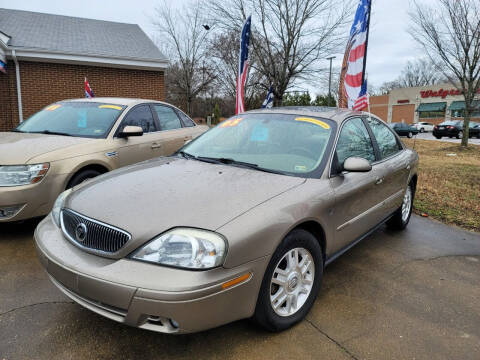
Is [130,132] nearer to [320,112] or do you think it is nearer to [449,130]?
[320,112]

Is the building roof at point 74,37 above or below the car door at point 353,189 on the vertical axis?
above

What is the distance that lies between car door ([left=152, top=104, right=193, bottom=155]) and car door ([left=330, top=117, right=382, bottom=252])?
287cm

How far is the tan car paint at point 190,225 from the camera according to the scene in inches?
70.3

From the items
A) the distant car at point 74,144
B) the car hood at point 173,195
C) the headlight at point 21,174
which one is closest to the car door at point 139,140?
the distant car at point 74,144

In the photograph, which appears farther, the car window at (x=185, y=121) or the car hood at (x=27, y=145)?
the car window at (x=185, y=121)

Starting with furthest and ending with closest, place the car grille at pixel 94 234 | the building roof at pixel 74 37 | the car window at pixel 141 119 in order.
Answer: the building roof at pixel 74 37 → the car window at pixel 141 119 → the car grille at pixel 94 234

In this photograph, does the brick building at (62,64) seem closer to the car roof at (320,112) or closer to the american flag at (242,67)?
the american flag at (242,67)

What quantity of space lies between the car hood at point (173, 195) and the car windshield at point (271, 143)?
7.9 inches

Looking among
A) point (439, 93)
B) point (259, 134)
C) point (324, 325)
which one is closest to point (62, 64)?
point (259, 134)

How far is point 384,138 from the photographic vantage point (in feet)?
13.0

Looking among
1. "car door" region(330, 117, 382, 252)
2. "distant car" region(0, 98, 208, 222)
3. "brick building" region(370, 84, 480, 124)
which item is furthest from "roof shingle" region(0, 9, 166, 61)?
"brick building" region(370, 84, 480, 124)

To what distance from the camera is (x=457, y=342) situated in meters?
2.32

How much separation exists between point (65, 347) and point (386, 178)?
3.08 m

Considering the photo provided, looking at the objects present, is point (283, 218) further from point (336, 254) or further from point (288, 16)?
point (288, 16)
